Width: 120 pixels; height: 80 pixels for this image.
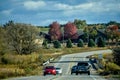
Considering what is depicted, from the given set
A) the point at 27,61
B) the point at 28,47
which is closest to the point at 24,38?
the point at 28,47

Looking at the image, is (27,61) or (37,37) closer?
(27,61)

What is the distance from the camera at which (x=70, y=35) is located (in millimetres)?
186625

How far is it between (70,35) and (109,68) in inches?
4691

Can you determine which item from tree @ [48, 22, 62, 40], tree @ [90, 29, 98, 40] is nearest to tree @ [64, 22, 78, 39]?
tree @ [48, 22, 62, 40]

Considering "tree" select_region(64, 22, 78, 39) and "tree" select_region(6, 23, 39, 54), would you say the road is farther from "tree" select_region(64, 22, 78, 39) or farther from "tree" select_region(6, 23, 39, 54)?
"tree" select_region(64, 22, 78, 39)

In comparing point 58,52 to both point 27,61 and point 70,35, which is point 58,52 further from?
point 70,35

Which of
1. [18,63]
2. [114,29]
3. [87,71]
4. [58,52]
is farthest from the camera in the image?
[114,29]

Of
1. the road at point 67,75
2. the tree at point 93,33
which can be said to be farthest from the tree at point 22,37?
the tree at point 93,33

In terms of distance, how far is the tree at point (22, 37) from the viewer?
11925 cm

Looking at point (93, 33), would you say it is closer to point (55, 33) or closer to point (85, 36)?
point (85, 36)

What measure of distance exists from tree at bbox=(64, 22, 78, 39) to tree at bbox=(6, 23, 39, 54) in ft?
196

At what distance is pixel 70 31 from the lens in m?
189

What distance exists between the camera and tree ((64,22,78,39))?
611 ft

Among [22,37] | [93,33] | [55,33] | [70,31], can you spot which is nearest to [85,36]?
[93,33]
